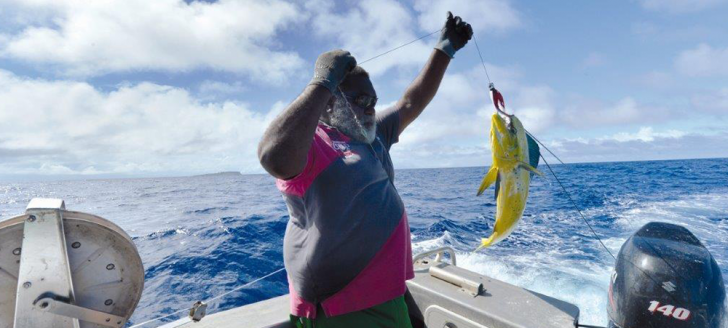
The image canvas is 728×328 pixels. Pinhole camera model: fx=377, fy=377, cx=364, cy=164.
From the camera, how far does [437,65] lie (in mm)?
3117

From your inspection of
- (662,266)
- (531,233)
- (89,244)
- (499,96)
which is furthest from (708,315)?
(531,233)

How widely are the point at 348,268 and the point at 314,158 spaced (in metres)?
0.56

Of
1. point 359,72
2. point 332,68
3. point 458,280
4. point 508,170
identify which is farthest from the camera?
point 458,280

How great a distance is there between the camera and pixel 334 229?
180cm

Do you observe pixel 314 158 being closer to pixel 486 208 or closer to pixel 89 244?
pixel 89 244

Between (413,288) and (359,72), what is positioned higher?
(359,72)

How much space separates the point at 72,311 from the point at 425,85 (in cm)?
262

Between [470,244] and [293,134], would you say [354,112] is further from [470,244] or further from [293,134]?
[470,244]

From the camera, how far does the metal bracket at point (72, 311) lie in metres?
1.46

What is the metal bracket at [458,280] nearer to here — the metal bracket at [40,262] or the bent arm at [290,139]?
the bent arm at [290,139]

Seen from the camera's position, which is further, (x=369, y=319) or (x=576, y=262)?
(x=576, y=262)

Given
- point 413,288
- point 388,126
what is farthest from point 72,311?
point 413,288

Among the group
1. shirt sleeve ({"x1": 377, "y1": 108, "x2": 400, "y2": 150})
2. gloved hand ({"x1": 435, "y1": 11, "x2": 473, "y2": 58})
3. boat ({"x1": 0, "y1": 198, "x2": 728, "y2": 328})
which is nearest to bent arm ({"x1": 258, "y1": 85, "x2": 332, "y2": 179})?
boat ({"x1": 0, "y1": 198, "x2": 728, "y2": 328})

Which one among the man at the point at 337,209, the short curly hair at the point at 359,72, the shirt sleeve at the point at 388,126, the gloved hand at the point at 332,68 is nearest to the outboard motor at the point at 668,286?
the man at the point at 337,209
